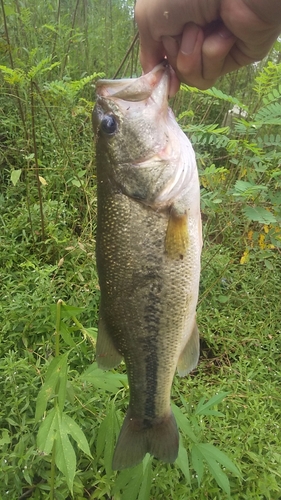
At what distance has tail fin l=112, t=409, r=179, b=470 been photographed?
5.01 ft

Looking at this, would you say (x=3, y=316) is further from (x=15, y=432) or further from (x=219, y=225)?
(x=219, y=225)

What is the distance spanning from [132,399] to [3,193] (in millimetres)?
2495

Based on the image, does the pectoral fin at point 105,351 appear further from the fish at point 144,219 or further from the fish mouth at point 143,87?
the fish mouth at point 143,87

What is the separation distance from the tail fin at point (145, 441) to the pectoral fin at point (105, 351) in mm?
229

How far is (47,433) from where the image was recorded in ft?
4.65

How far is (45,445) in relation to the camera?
139 cm

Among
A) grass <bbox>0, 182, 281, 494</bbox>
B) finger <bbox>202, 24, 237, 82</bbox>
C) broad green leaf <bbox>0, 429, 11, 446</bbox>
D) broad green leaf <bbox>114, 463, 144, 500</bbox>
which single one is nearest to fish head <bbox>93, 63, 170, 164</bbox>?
finger <bbox>202, 24, 237, 82</bbox>

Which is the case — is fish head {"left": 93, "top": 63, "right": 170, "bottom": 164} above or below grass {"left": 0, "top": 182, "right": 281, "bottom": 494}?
above

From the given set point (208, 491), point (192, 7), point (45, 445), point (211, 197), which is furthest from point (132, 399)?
point (211, 197)

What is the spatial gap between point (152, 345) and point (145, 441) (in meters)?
0.37

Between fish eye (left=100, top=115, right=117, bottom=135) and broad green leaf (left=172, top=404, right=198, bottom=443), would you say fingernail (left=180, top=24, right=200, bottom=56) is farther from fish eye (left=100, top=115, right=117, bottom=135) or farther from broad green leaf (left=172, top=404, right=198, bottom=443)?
broad green leaf (left=172, top=404, right=198, bottom=443)

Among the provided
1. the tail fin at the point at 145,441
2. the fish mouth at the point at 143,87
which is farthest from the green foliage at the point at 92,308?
the fish mouth at the point at 143,87

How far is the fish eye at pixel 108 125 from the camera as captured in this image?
1.41 meters

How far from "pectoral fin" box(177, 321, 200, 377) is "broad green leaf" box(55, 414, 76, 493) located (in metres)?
0.46
